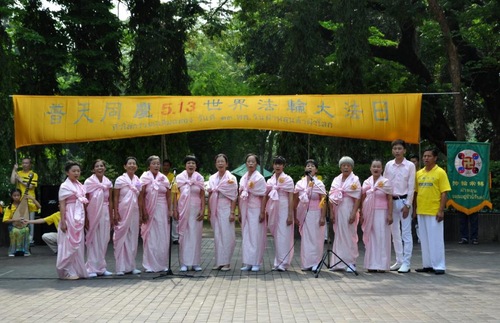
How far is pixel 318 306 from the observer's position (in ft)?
31.1

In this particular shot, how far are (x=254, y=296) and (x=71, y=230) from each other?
347 centimetres

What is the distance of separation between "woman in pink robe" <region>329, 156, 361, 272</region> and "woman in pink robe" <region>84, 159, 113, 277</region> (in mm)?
3493

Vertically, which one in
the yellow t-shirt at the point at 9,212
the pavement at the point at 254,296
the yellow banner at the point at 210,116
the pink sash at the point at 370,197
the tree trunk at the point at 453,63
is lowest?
the pavement at the point at 254,296

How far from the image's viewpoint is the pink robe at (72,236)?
40.5 ft

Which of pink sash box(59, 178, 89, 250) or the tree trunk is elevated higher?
the tree trunk

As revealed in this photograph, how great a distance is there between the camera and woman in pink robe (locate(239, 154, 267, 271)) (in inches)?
533

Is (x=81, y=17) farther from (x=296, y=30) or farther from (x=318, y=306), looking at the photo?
(x=318, y=306)

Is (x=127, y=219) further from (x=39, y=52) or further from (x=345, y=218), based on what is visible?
(x=39, y=52)

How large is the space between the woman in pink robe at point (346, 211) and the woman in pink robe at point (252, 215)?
3.70 feet

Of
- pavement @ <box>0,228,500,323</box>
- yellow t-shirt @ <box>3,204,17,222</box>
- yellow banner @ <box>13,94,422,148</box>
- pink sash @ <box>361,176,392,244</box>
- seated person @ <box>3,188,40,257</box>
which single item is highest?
yellow banner @ <box>13,94,422,148</box>

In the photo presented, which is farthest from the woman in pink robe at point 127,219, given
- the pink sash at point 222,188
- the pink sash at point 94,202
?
the pink sash at point 222,188

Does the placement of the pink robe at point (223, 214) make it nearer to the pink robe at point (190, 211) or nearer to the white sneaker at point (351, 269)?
the pink robe at point (190, 211)

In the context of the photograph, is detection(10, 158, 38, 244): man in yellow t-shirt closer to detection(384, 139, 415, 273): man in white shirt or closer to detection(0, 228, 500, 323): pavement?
detection(0, 228, 500, 323): pavement

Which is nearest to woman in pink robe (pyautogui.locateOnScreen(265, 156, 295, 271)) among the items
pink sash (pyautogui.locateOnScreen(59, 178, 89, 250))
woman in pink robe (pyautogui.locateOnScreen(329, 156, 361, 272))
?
woman in pink robe (pyautogui.locateOnScreen(329, 156, 361, 272))
